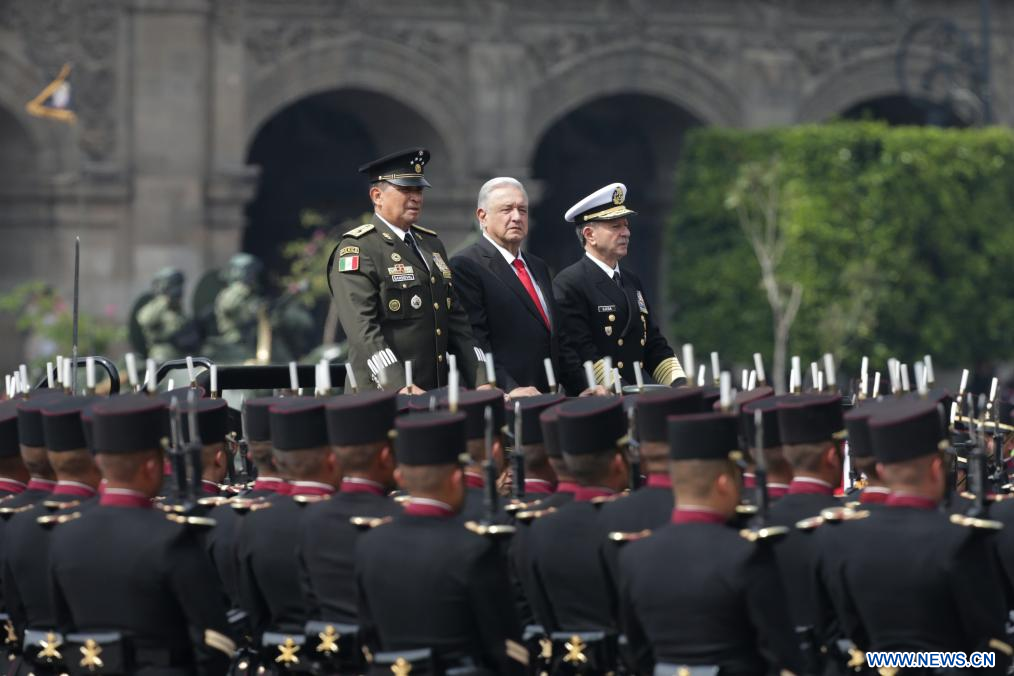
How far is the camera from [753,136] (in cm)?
3700

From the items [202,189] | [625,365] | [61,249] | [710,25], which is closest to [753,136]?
[710,25]

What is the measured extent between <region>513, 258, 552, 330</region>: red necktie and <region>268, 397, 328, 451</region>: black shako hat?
3.66 metres

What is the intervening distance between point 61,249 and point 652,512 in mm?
28856

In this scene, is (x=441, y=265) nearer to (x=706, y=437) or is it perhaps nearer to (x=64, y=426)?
(x=64, y=426)

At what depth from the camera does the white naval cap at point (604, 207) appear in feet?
41.8

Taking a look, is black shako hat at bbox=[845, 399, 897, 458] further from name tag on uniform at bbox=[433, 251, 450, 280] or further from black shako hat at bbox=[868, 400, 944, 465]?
name tag on uniform at bbox=[433, 251, 450, 280]

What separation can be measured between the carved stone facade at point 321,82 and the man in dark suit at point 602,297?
23.5 m

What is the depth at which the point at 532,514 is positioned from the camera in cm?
892

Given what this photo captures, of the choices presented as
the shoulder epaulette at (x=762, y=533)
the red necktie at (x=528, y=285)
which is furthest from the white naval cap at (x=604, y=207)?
the shoulder epaulette at (x=762, y=533)

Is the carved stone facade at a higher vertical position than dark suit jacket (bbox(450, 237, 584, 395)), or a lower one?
higher

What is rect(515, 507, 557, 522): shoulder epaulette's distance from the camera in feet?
29.1

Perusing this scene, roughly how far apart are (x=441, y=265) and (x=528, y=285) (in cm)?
55

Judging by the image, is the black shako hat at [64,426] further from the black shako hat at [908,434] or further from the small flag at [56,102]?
the small flag at [56,102]

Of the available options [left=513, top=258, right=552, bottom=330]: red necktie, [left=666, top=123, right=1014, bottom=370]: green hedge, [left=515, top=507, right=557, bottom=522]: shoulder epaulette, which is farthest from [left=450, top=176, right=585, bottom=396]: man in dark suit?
[left=666, top=123, right=1014, bottom=370]: green hedge
